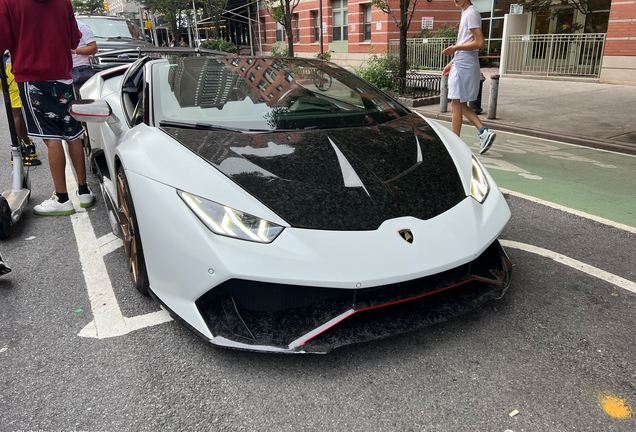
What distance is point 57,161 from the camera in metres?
4.25

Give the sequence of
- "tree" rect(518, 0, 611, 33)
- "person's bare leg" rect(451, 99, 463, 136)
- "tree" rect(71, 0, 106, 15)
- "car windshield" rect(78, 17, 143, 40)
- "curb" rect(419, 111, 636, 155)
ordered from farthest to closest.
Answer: "tree" rect(71, 0, 106, 15), "tree" rect(518, 0, 611, 33), "car windshield" rect(78, 17, 143, 40), "curb" rect(419, 111, 636, 155), "person's bare leg" rect(451, 99, 463, 136)

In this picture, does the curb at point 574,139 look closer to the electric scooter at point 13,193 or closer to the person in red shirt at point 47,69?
the person in red shirt at point 47,69

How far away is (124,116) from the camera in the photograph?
3.43m

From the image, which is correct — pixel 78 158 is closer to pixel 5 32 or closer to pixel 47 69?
pixel 47 69

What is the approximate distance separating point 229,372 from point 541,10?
66.3 ft

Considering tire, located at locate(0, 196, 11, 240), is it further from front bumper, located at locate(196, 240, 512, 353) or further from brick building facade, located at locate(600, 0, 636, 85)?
brick building facade, located at locate(600, 0, 636, 85)

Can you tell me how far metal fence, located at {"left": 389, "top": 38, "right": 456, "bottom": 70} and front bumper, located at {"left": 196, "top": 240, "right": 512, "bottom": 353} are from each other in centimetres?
1855

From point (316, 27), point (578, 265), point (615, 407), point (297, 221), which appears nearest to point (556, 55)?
point (578, 265)

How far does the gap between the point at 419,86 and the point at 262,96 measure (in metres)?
9.34

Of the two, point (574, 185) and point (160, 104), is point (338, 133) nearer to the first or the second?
point (160, 104)

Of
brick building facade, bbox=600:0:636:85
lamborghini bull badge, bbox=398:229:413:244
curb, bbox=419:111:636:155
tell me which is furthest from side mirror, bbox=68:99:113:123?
brick building facade, bbox=600:0:636:85

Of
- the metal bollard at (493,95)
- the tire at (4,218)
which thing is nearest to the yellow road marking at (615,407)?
the tire at (4,218)

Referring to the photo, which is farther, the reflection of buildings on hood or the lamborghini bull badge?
the reflection of buildings on hood

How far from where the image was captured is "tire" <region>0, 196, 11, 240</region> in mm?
3648
